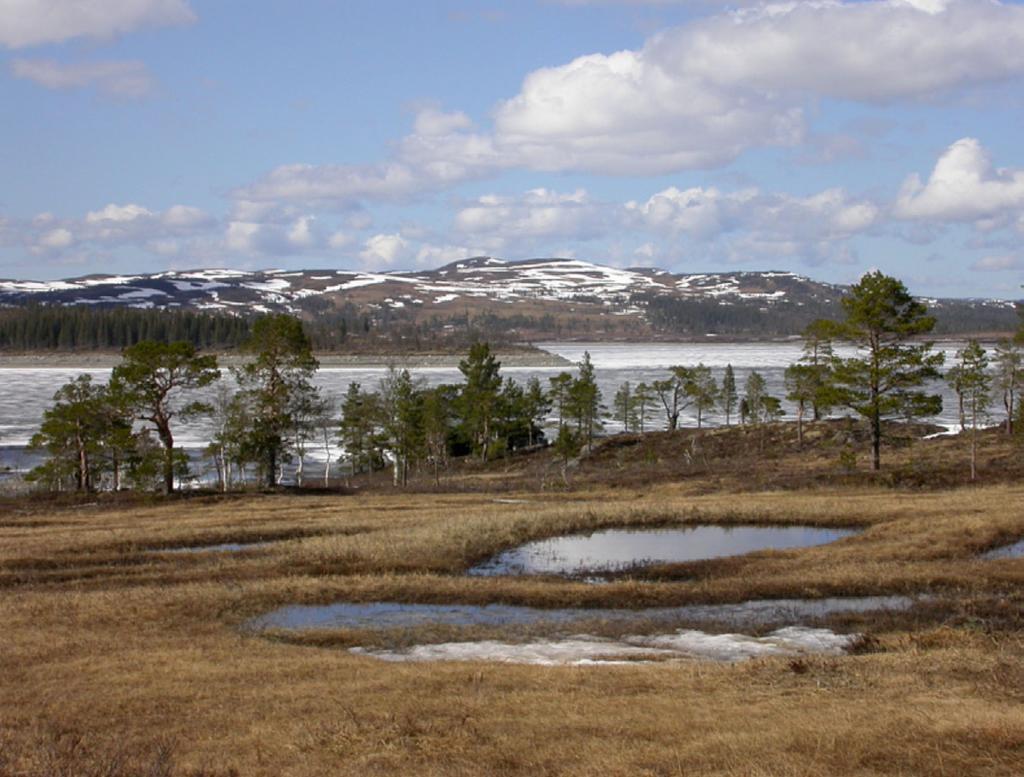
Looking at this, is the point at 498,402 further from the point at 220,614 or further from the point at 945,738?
the point at 945,738

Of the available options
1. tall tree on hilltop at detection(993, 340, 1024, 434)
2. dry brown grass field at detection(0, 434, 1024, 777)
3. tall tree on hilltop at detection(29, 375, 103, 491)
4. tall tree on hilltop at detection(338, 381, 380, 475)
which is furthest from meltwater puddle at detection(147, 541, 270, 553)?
tall tree on hilltop at detection(993, 340, 1024, 434)

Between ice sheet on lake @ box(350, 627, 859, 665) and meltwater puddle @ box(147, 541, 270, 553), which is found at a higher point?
ice sheet on lake @ box(350, 627, 859, 665)

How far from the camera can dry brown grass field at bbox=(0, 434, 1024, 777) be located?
11.8 m

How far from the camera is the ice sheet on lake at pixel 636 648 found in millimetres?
19062

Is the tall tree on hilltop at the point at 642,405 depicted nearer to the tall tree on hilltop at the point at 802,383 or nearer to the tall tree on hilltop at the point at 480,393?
the tall tree on hilltop at the point at 802,383

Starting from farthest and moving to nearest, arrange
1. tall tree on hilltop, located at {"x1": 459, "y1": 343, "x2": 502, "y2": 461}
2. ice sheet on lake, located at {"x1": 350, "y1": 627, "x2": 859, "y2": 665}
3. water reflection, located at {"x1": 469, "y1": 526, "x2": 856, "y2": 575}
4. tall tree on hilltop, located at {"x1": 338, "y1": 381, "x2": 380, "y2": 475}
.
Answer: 1. tall tree on hilltop, located at {"x1": 459, "y1": 343, "x2": 502, "y2": 461}
2. tall tree on hilltop, located at {"x1": 338, "y1": 381, "x2": 380, "y2": 475}
3. water reflection, located at {"x1": 469, "y1": 526, "x2": 856, "y2": 575}
4. ice sheet on lake, located at {"x1": 350, "y1": 627, "x2": 859, "y2": 665}

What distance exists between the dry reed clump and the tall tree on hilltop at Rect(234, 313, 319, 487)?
20850 mm

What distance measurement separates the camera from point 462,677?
16.6 metres

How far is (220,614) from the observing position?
76.7 ft

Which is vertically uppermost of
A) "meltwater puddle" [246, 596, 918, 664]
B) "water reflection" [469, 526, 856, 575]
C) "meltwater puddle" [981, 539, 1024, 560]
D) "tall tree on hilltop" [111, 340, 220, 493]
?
"tall tree on hilltop" [111, 340, 220, 493]

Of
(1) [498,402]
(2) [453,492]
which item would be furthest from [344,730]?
(1) [498,402]

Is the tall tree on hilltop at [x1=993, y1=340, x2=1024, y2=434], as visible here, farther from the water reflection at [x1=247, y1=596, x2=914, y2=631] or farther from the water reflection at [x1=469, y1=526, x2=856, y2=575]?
the water reflection at [x1=247, y1=596, x2=914, y2=631]

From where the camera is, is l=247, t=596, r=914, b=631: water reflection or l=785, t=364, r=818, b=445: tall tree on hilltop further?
l=785, t=364, r=818, b=445: tall tree on hilltop

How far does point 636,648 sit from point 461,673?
4463 mm
